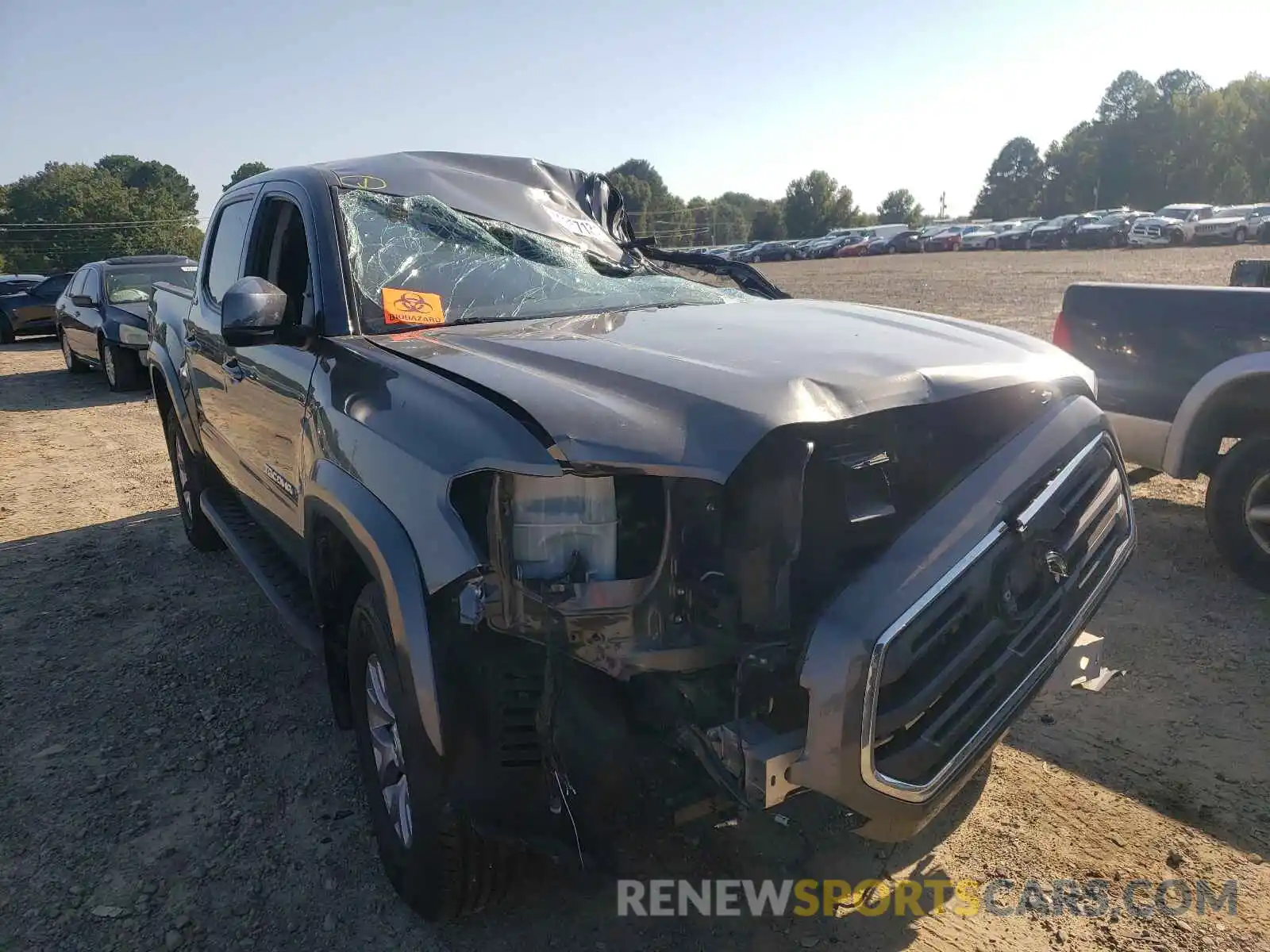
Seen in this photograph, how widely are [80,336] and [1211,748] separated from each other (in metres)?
13.9

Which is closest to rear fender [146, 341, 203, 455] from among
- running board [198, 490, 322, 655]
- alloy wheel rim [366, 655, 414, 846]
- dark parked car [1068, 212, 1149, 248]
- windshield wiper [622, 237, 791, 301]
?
running board [198, 490, 322, 655]

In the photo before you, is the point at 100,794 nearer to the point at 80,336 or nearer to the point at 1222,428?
the point at 1222,428

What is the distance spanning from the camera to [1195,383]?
4.62 m

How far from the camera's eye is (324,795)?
310 centimetres

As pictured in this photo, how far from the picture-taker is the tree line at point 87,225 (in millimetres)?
42844

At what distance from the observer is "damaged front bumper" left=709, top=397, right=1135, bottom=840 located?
5.98 feet

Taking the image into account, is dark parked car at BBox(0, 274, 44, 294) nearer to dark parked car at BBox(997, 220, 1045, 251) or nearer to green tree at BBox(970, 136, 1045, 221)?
dark parked car at BBox(997, 220, 1045, 251)

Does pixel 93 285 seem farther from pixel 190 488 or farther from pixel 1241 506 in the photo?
pixel 1241 506

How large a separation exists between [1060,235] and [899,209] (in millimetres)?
64060

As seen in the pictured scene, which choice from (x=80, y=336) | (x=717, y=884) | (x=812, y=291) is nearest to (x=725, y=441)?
(x=717, y=884)

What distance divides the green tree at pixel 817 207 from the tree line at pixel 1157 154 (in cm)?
1642

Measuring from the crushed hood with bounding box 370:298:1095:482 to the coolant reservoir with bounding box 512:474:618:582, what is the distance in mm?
151

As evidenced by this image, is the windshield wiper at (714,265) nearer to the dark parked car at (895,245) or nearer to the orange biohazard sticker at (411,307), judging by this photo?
the orange biohazard sticker at (411,307)

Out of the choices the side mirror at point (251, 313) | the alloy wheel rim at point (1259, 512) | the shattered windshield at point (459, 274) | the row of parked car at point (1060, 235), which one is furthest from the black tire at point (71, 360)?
the row of parked car at point (1060, 235)
